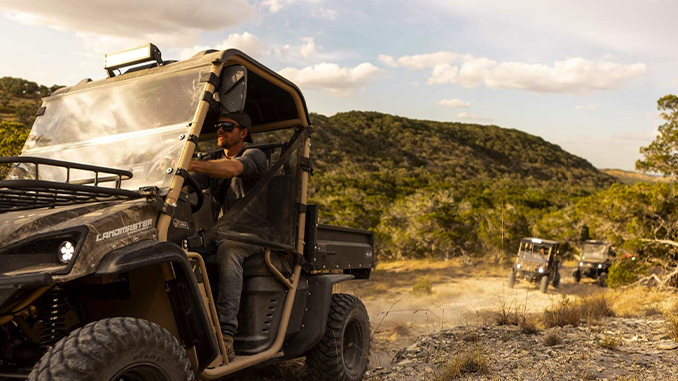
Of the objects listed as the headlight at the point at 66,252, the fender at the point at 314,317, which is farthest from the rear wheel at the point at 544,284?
the headlight at the point at 66,252

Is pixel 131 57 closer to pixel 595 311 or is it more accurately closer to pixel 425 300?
pixel 595 311

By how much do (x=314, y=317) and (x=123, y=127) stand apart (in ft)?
7.12

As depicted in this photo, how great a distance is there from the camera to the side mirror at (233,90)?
3406 mm

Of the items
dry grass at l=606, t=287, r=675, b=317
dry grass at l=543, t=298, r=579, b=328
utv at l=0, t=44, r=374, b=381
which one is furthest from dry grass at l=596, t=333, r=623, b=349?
dry grass at l=606, t=287, r=675, b=317

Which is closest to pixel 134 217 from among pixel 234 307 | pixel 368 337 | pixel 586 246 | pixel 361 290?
pixel 234 307

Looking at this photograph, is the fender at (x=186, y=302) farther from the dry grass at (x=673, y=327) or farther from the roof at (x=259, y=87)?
the dry grass at (x=673, y=327)

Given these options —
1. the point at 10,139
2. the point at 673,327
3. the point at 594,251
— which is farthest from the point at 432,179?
the point at 673,327

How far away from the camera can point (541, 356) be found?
17.8 feet

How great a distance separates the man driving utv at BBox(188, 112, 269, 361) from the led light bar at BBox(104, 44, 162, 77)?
2.19ft

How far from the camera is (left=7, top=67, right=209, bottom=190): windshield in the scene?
3404 mm

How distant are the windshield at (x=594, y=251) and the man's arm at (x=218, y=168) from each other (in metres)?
21.5

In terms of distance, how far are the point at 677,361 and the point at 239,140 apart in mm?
4336

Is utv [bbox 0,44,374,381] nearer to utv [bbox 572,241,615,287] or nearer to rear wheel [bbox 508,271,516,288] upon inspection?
rear wheel [bbox 508,271,516,288]

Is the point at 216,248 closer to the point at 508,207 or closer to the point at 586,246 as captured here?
the point at 586,246
